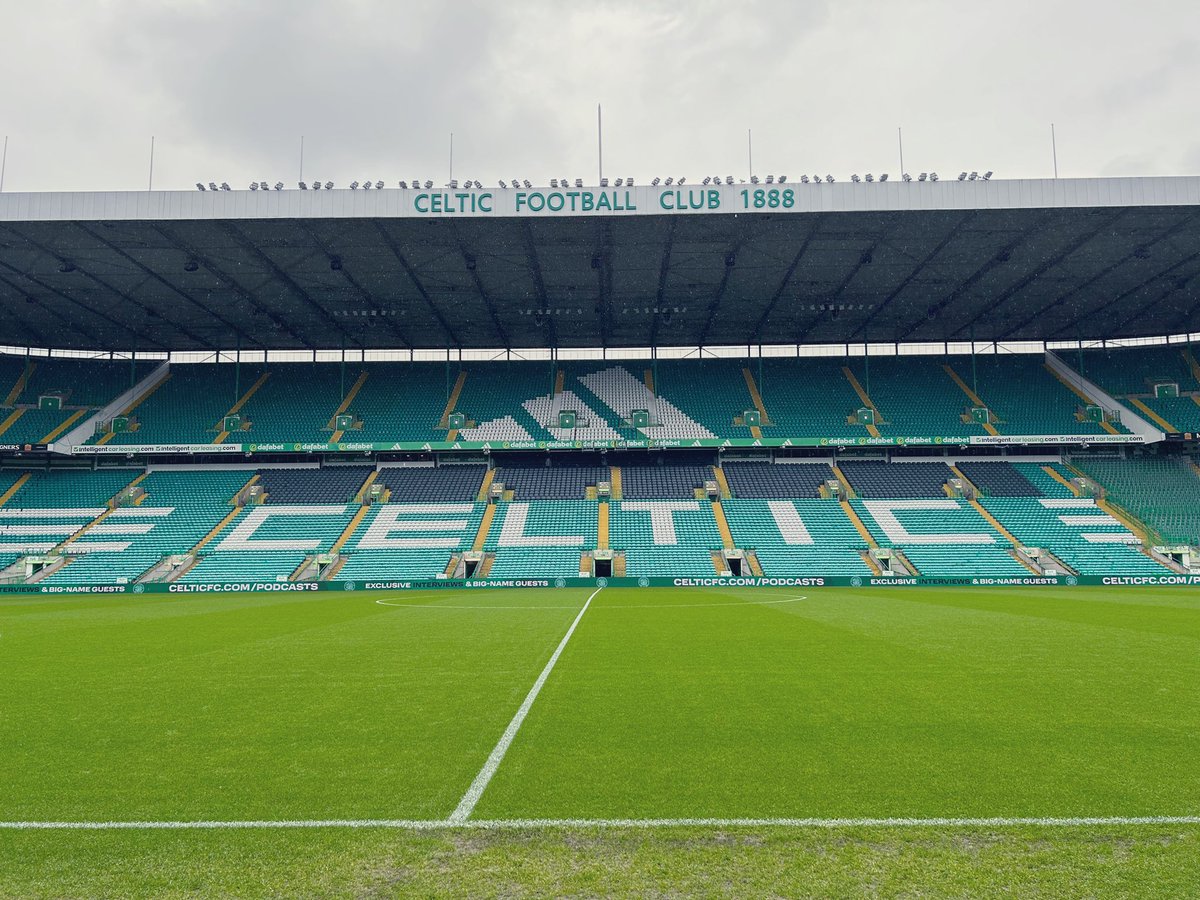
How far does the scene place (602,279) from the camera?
36.4m

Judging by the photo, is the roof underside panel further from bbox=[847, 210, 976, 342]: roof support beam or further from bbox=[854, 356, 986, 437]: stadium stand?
bbox=[854, 356, 986, 437]: stadium stand

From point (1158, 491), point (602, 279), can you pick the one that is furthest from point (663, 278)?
point (1158, 491)

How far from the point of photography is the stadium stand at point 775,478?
1581 inches

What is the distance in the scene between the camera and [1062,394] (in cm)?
4397

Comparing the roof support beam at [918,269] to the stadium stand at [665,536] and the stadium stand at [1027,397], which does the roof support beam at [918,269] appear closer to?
the stadium stand at [1027,397]

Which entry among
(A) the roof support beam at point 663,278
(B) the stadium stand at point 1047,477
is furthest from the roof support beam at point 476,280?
(B) the stadium stand at point 1047,477

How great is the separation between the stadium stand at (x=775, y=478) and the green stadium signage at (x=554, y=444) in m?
1.57

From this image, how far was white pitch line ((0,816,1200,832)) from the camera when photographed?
13.8 feet

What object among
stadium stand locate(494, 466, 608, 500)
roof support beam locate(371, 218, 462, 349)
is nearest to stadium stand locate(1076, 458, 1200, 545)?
stadium stand locate(494, 466, 608, 500)

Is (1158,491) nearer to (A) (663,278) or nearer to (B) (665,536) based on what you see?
(B) (665,536)

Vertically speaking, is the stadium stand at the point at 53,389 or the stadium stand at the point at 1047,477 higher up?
the stadium stand at the point at 53,389

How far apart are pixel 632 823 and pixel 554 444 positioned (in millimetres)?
37048

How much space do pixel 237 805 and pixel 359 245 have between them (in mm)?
29937

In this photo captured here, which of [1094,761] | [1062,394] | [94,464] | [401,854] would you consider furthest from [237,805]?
[1062,394]
